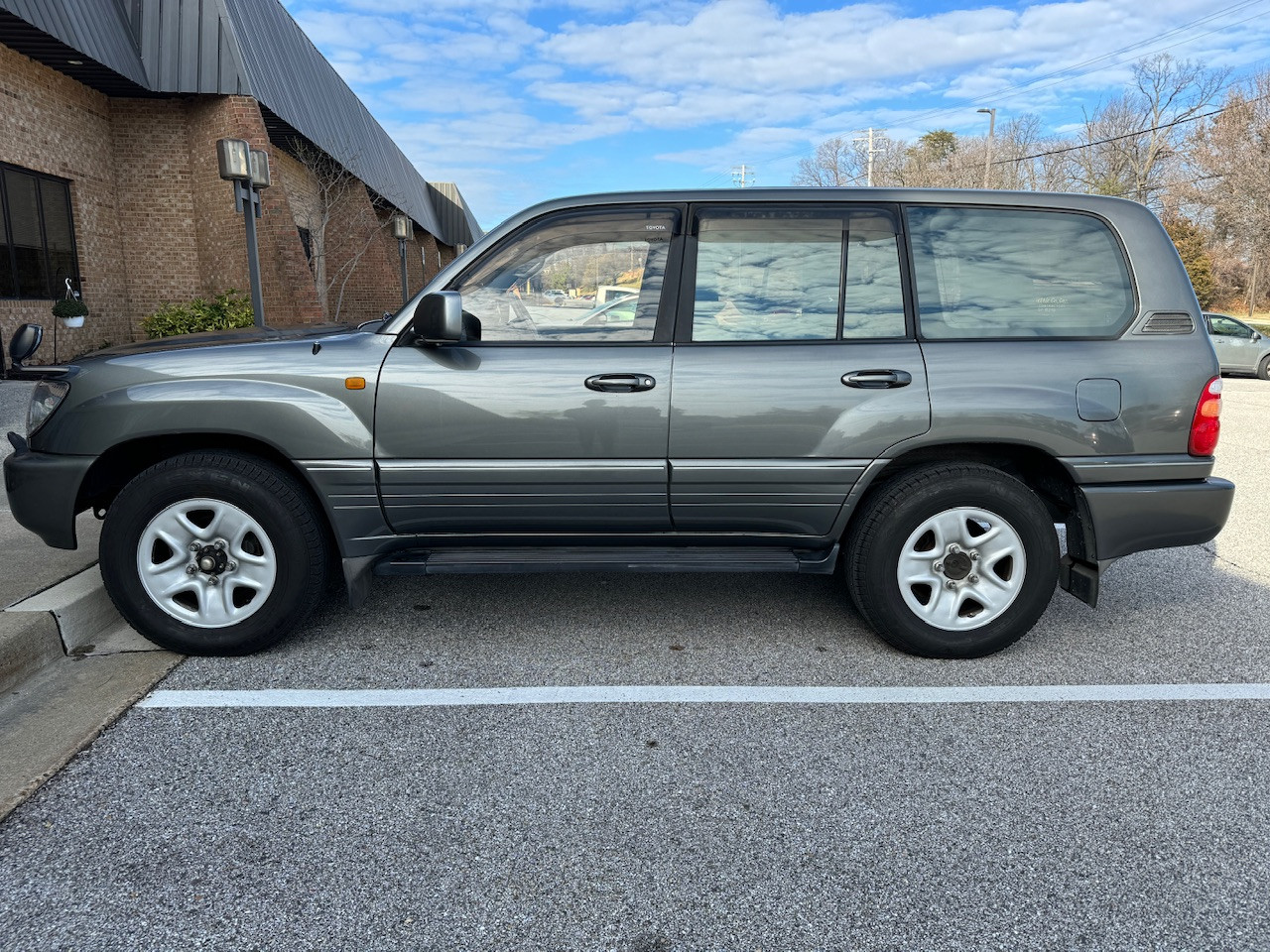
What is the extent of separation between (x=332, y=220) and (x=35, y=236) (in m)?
8.97

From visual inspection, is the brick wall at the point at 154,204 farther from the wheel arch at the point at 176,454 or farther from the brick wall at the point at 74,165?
the wheel arch at the point at 176,454

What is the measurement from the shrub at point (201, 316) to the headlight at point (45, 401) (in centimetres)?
1103

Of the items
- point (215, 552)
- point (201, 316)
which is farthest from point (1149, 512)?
point (201, 316)

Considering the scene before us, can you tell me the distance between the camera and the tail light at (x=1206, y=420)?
3.51m

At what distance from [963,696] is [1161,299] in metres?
1.79

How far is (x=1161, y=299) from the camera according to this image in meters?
3.56

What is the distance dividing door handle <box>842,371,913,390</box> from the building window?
13.9m

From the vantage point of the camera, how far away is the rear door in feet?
11.5

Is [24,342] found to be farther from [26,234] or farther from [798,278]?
[26,234]

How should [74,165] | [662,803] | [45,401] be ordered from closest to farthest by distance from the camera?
[662,803] → [45,401] → [74,165]

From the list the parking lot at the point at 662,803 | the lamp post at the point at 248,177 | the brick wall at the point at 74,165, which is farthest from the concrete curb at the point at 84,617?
the brick wall at the point at 74,165

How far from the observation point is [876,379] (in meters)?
3.50

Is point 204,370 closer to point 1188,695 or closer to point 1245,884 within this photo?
point 1245,884

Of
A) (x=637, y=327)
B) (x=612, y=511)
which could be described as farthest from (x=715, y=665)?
(x=637, y=327)
